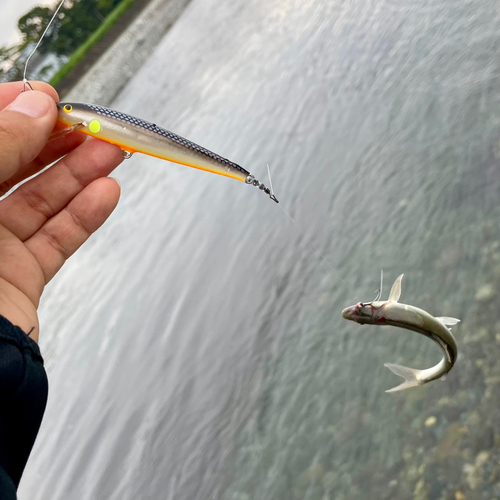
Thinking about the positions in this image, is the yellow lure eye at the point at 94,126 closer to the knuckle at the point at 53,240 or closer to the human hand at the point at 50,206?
the human hand at the point at 50,206

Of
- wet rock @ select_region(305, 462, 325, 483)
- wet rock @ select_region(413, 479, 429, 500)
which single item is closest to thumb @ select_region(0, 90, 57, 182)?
wet rock @ select_region(305, 462, 325, 483)

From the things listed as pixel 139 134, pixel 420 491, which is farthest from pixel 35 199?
pixel 420 491

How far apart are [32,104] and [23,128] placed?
0.20 m

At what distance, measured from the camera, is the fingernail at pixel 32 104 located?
2.48m

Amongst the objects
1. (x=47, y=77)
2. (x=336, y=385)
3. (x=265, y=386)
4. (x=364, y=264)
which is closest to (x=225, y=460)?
(x=265, y=386)

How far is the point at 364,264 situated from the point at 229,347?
1811 millimetres

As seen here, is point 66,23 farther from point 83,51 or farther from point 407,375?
point 407,375

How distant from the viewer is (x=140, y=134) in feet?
9.04

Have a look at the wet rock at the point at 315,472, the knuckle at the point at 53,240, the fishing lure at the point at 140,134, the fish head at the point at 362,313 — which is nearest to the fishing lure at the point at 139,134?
the fishing lure at the point at 140,134

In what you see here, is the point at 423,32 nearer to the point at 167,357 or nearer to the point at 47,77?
the point at 167,357

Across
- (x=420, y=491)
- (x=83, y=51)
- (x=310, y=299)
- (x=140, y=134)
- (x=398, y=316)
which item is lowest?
(x=420, y=491)

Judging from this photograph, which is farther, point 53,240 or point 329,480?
point 329,480

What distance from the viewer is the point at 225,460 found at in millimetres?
4605

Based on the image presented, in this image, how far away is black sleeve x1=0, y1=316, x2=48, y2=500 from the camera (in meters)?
1.94
